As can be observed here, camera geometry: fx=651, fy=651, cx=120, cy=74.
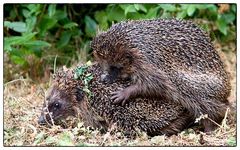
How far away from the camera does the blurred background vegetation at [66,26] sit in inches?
300

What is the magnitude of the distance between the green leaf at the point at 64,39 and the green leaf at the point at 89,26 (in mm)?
231

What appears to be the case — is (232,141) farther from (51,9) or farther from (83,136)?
(51,9)

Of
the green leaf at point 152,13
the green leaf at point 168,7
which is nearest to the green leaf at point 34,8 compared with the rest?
the green leaf at point 152,13

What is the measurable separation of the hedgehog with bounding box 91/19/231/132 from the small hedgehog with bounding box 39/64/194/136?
3.0 inches

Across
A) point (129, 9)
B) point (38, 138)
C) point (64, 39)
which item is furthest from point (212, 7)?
point (38, 138)

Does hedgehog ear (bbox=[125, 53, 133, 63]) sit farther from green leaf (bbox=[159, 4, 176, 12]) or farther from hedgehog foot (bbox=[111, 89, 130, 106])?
green leaf (bbox=[159, 4, 176, 12])

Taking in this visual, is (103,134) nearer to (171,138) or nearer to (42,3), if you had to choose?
(171,138)

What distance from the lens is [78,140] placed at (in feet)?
18.2

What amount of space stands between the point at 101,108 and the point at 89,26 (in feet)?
8.91

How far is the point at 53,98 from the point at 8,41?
1607 millimetres

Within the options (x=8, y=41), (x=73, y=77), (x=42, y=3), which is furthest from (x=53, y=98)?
(x=42, y=3)

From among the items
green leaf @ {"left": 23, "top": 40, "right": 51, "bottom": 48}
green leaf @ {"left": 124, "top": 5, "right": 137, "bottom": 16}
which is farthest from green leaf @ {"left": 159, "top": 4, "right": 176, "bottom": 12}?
green leaf @ {"left": 23, "top": 40, "right": 51, "bottom": 48}

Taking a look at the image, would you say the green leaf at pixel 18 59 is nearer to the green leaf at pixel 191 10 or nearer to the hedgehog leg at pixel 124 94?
the green leaf at pixel 191 10

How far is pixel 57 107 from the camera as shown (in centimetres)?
598
